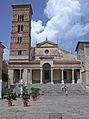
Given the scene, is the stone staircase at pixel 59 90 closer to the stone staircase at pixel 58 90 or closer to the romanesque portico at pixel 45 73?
the stone staircase at pixel 58 90

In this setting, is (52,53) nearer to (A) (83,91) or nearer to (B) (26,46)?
(B) (26,46)

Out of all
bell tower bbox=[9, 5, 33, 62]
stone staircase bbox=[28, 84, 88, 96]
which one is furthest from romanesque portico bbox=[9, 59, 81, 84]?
stone staircase bbox=[28, 84, 88, 96]

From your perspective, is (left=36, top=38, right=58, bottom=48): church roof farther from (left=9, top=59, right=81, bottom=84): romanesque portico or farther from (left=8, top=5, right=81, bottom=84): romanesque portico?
(left=9, top=59, right=81, bottom=84): romanesque portico

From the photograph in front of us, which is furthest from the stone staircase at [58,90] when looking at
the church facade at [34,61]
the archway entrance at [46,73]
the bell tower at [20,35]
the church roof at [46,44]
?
the church roof at [46,44]

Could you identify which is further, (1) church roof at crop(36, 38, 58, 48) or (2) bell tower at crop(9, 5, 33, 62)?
(1) church roof at crop(36, 38, 58, 48)

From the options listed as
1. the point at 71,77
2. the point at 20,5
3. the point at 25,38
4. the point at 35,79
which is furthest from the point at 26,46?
the point at 71,77

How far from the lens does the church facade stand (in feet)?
111

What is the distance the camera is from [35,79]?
36.5 meters

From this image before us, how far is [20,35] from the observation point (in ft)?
124

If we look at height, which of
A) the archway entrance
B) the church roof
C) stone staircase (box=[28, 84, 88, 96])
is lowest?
stone staircase (box=[28, 84, 88, 96])

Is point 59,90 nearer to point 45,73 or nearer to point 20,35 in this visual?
point 45,73

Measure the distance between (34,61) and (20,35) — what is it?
8.13 m

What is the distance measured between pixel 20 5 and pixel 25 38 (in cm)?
882

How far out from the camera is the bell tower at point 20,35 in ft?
120
